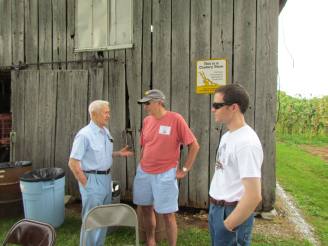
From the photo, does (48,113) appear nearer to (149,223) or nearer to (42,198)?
(42,198)

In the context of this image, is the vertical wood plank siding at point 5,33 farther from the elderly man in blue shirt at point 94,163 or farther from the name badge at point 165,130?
the name badge at point 165,130

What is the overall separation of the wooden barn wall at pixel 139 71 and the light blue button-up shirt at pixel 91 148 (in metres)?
1.80

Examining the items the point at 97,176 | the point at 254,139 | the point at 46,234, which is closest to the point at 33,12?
the point at 97,176

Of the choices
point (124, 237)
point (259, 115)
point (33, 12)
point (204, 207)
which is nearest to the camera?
point (124, 237)

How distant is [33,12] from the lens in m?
6.16

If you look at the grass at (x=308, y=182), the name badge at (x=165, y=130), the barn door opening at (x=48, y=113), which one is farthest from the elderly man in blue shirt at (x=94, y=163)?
the grass at (x=308, y=182)

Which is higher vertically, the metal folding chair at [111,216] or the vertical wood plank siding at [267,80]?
the vertical wood plank siding at [267,80]

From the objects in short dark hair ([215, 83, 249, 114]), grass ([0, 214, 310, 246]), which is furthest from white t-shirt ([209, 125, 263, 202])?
grass ([0, 214, 310, 246])

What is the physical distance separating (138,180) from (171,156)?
1.64 ft

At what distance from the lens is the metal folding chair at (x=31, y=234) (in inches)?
102

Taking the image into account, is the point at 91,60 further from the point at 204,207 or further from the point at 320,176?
the point at 320,176

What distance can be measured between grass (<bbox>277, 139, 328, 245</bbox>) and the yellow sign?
2.56m

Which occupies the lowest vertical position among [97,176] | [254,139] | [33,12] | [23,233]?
[23,233]

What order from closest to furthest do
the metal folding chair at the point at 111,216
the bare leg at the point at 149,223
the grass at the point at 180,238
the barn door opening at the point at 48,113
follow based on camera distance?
the metal folding chair at the point at 111,216
the bare leg at the point at 149,223
the grass at the point at 180,238
the barn door opening at the point at 48,113
